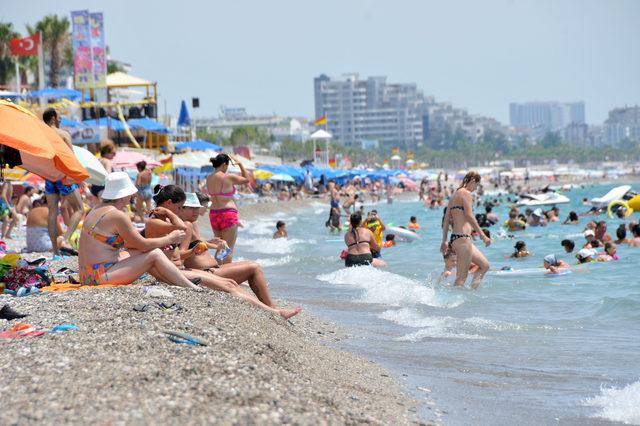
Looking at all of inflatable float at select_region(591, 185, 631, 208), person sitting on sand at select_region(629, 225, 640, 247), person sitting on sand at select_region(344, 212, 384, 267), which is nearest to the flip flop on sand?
person sitting on sand at select_region(344, 212, 384, 267)

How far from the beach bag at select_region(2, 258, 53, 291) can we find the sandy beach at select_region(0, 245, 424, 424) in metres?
0.60

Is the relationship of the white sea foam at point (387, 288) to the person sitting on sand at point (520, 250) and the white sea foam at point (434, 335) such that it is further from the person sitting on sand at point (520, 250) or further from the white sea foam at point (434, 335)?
the person sitting on sand at point (520, 250)

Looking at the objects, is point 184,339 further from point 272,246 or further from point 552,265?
point 272,246

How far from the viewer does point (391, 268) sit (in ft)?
48.9

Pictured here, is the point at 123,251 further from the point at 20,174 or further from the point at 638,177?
the point at 638,177

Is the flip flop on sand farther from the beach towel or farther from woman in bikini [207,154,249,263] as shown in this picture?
woman in bikini [207,154,249,263]

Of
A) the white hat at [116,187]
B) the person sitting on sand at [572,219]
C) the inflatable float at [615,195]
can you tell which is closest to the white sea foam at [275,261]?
the white hat at [116,187]

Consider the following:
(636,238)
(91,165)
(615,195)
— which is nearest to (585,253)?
(636,238)

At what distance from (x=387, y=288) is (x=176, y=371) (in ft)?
21.4

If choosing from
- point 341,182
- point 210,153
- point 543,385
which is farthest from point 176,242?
point 341,182

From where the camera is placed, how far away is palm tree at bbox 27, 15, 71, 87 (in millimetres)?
47344

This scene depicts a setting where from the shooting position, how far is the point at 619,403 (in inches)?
214

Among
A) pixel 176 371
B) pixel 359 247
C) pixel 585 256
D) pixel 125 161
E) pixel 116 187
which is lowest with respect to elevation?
pixel 585 256

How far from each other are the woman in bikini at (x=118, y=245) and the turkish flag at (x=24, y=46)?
2821 cm
